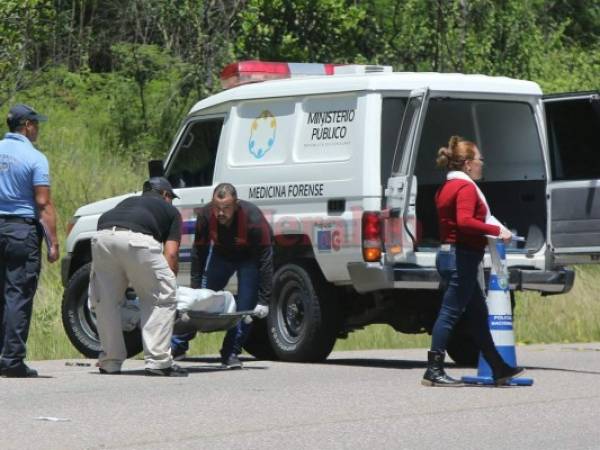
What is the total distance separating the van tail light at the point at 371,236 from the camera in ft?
42.9

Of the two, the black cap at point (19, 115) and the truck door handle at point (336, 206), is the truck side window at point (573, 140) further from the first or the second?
the black cap at point (19, 115)

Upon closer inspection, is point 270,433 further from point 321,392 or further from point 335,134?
point 335,134

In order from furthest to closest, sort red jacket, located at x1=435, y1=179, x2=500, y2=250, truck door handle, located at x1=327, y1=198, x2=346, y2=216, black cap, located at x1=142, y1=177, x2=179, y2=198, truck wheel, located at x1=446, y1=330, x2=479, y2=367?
truck wheel, located at x1=446, y1=330, x2=479, y2=367
truck door handle, located at x1=327, y1=198, x2=346, y2=216
black cap, located at x1=142, y1=177, x2=179, y2=198
red jacket, located at x1=435, y1=179, x2=500, y2=250

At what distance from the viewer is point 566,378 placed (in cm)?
1245

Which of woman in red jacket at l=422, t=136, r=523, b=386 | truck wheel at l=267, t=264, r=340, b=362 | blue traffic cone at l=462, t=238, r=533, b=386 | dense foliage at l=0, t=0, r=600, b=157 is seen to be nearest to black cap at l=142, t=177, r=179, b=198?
truck wheel at l=267, t=264, r=340, b=362

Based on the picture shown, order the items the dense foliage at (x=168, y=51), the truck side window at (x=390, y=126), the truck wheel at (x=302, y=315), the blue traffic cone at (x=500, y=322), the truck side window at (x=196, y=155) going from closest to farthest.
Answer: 1. the blue traffic cone at (x=500, y=322)
2. the truck side window at (x=390, y=126)
3. the truck wheel at (x=302, y=315)
4. the truck side window at (x=196, y=155)
5. the dense foliage at (x=168, y=51)

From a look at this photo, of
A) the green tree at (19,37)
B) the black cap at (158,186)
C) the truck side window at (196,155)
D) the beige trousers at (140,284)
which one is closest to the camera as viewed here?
the beige trousers at (140,284)

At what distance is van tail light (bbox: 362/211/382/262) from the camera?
13070 mm

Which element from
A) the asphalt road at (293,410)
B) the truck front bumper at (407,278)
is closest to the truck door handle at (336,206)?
the truck front bumper at (407,278)

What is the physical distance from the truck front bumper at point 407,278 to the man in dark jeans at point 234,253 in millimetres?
752

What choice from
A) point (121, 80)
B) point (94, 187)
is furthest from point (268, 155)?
point (121, 80)

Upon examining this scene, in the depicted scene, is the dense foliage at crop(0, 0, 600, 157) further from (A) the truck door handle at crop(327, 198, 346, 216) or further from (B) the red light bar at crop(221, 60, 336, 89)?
(A) the truck door handle at crop(327, 198, 346, 216)

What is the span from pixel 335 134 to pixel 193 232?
1.85 meters

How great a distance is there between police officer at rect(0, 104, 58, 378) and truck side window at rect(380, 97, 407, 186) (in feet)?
10.0
